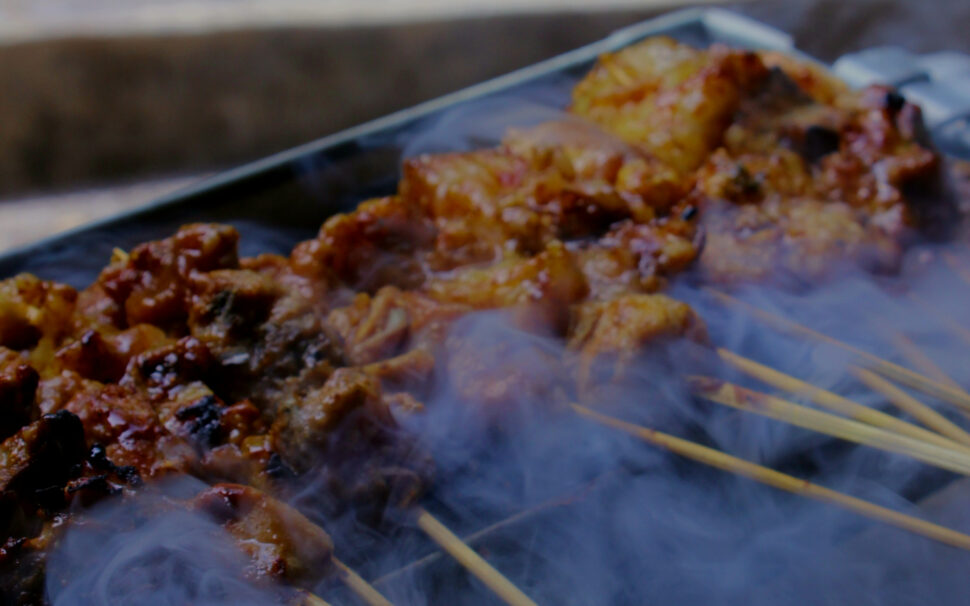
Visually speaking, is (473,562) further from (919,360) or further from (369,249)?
(919,360)

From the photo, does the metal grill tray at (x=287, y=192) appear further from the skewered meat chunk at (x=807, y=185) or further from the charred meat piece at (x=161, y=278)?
the skewered meat chunk at (x=807, y=185)

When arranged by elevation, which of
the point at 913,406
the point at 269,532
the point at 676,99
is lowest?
the point at 269,532

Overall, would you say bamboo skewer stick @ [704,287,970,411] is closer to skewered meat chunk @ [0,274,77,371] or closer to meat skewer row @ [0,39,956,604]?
meat skewer row @ [0,39,956,604]

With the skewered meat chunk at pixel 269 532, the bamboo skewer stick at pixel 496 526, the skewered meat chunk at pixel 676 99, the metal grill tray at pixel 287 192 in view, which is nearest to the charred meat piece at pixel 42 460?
the skewered meat chunk at pixel 269 532

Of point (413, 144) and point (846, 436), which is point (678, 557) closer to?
point (846, 436)

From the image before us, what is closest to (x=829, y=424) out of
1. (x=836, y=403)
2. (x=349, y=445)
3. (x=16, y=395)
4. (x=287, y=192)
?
(x=836, y=403)

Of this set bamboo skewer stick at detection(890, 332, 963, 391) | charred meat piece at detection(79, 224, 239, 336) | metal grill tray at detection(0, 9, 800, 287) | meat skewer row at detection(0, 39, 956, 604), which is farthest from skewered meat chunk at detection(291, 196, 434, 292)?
bamboo skewer stick at detection(890, 332, 963, 391)
